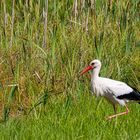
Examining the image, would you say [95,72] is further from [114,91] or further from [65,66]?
[65,66]

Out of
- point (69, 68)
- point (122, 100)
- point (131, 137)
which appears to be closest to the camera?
point (131, 137)

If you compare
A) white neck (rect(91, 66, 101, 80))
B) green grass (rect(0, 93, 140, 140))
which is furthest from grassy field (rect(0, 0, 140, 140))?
white neck (rect(91, 66, 101, 80))

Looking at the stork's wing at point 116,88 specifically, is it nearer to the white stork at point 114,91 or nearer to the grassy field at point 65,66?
the white stork at point 114,91

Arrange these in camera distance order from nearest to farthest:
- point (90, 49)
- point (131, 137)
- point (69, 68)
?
1. point (131, 137)
2. point (69, 68)
3. point (90, 49)

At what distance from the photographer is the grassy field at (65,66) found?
18.6 ft

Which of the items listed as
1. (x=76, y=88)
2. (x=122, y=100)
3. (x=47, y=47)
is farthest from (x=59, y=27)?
(x=122, y=100)

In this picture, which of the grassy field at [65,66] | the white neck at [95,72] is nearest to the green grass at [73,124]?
the grassy field at [65,66]

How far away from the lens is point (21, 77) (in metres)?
6.81

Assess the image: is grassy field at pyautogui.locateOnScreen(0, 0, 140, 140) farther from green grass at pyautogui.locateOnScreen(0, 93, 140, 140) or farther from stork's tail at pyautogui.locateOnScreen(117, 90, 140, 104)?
stork's tail at pyautogui.locateOnScreen(117, 90, 140, 104)

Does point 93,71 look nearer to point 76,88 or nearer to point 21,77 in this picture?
point 76,88

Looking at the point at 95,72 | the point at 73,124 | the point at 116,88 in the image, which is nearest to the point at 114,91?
the point at 116,88

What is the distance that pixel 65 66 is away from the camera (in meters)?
7.20

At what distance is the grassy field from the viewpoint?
5676 mm

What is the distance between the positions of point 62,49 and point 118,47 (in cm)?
81
